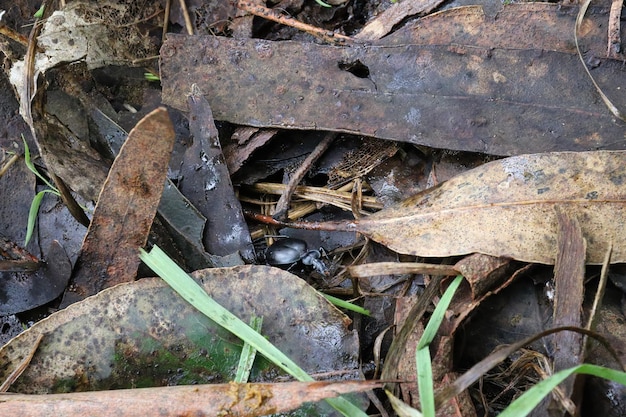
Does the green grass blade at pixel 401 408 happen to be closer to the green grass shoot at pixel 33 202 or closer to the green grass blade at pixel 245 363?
the green grass blade at pixel 245 363

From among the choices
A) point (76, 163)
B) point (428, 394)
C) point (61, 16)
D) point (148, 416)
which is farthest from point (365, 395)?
point (61, 16)

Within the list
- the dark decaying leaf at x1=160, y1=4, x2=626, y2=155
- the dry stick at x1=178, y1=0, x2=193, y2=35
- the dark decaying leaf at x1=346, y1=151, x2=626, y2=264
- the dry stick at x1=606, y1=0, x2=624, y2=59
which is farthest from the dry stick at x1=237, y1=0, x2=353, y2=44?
the dry stick at x1=606, y1=0, x2=624, y2=59

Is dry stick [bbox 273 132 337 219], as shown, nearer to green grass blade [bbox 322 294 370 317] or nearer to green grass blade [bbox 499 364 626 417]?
green grass blade [bbox 322 294 370 317]

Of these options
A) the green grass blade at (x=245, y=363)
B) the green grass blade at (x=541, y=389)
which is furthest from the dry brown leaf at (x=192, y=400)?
the green grass blade at (x=541, y=389)

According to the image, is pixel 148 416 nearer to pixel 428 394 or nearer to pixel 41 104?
pixel 428 394

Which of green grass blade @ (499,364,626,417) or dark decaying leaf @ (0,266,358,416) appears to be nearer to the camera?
green grass blade @ (499,364,626,417)

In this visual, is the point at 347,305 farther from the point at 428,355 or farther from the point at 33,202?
the point at 33,202

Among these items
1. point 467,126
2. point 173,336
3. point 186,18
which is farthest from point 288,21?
point 173,336
